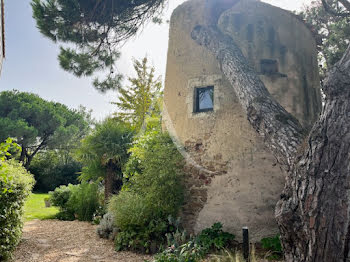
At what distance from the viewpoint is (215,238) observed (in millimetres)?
5305

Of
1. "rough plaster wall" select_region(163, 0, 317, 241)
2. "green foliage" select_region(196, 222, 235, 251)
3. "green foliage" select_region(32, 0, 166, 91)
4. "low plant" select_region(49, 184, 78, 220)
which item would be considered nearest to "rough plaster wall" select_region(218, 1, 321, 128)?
"rough plaster wall" select_region(163, 0, 317, 241)

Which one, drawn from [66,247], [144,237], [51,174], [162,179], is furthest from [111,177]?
[51,174]

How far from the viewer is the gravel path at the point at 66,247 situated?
498cm

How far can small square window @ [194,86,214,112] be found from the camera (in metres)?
6.52

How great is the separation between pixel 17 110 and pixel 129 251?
21023 mm

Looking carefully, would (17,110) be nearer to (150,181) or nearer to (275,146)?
(150,181)

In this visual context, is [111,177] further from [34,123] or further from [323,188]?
[34,123]

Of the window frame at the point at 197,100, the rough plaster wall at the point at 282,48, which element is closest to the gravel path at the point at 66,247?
the window frame at the point at 197,100

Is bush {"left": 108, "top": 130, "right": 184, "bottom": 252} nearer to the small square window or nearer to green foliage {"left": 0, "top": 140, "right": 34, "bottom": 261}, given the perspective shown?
the small square window

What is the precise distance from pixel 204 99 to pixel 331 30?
209 inches

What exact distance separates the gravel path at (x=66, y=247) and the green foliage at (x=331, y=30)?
292 inches

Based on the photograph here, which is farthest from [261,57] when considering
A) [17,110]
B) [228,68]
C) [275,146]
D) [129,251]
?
[17,110]

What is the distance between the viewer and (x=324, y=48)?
28.7 feet

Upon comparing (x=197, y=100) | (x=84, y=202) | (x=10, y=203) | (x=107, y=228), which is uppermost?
(x=197, y=100)
